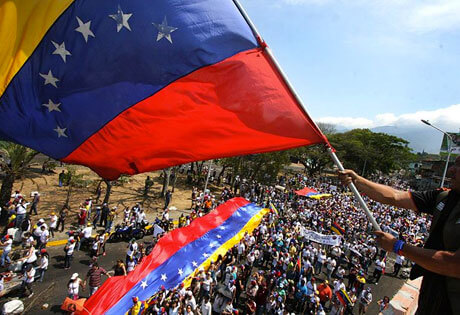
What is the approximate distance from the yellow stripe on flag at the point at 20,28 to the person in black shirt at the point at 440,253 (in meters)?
4.57

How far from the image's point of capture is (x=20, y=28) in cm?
358

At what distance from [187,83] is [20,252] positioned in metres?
14.2

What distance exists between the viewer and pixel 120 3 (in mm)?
3432

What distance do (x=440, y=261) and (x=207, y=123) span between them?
296 centimetres

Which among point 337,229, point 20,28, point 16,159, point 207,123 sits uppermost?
point 20,28

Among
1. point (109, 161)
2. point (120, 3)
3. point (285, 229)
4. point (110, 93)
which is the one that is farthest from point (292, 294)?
point (120, 3)

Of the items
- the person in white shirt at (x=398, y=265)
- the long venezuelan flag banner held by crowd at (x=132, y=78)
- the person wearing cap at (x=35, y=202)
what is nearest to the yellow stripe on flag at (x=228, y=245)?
the long venezuelan flag banner held by crowd at (x=132, y=78)

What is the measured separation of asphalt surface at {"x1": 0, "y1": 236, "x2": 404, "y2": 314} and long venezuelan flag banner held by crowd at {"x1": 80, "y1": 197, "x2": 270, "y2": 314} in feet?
9.36

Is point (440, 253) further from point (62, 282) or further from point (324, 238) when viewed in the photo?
point (324, 238)

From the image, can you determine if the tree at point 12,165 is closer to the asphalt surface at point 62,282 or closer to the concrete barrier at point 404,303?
the asphalt surface at point 62,282

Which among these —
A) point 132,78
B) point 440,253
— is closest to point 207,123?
point 132,78

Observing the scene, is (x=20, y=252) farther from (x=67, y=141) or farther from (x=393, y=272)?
(x=393, y=272)

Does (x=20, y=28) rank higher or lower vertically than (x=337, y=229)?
higher

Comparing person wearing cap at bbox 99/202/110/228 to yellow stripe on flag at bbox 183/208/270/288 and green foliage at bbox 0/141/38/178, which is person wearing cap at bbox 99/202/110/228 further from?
yellow stripe on flag at bbox 183/208/270/288
